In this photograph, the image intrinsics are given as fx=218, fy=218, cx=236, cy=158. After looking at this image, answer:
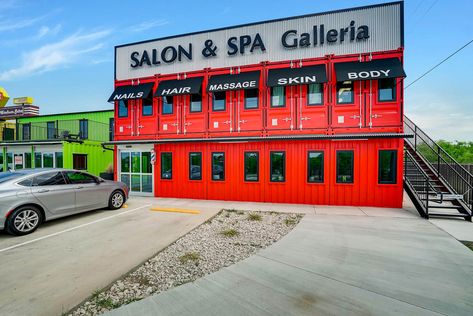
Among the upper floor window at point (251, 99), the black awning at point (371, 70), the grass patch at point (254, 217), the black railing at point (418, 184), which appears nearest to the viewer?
the grass patch at point (254, 217)

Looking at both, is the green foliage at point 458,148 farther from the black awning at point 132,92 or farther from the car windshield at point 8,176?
the car windshield at point 8,176

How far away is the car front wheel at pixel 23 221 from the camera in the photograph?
560 centimetres

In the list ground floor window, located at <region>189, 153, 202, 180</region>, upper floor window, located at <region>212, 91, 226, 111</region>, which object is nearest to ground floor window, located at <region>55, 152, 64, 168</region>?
ground floor window, located at <region>189, 153, 202, 180</region>

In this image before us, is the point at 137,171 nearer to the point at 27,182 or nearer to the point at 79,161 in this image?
the point at 79,161

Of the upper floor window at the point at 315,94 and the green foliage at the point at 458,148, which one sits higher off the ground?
the upper floor window at the point at 315,94

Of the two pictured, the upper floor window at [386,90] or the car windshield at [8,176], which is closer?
the car windshield at [8,176]

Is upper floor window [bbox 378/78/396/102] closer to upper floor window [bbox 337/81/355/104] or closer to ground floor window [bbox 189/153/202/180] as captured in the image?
upper floor window [bbox 337/81/355/104]

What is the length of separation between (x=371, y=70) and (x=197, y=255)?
931 cm

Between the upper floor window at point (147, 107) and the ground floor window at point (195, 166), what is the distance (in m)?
3.48

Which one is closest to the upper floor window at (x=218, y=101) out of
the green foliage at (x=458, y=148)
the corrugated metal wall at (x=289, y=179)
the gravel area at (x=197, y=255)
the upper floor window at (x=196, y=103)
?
the upper floor window at (x=196, y=103)

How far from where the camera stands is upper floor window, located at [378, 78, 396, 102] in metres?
9.05

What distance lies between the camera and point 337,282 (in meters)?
3.43

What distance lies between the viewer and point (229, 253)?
4.60 meters

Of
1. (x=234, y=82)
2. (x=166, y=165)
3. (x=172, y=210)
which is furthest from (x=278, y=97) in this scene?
(x=172, y=210)
